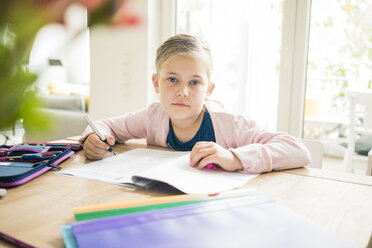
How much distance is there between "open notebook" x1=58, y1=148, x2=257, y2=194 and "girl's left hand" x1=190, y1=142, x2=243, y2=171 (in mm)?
17

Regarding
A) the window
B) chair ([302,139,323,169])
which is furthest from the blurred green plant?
the window

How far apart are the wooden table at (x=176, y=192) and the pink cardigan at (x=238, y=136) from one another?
0.12 ft

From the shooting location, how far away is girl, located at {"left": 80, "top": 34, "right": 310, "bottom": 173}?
90cm

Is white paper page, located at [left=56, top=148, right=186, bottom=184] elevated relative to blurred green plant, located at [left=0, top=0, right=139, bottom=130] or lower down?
lower down

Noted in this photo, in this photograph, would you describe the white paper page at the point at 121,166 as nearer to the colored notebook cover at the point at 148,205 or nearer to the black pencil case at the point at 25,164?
the black pencil case at the point at 25,164

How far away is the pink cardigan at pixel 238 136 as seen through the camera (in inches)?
34.2

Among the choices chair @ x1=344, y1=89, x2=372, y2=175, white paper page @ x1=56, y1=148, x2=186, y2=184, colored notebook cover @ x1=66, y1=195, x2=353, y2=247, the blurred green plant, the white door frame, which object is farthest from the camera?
the white door frame

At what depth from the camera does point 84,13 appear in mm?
202

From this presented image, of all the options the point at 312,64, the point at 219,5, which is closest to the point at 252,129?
the point at 312,64

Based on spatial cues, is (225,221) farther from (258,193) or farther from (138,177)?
(138,177)

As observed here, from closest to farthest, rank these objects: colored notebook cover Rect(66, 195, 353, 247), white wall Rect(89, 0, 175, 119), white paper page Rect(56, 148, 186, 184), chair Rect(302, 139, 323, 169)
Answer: colored notebook cover Rect(66, 195, 353, 247)
white paper page Rect(56, 148, 186, 184)
chair Rect(302, 139, 323, 169)
white wall Rect(89, 0, 175, 119)

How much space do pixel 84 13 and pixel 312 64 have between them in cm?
205

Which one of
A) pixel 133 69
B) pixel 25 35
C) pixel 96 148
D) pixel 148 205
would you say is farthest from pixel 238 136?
pixel 133 69

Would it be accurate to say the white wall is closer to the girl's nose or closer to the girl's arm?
the girl's nose
